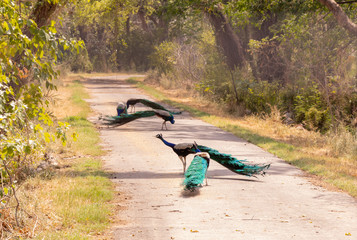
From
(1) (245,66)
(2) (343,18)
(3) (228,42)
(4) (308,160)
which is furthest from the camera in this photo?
(3) (228,42)

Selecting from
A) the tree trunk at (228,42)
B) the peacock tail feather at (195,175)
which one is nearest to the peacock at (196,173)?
the peacock tail feather at (195,175)

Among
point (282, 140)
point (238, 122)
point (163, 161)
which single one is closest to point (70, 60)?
point (238, 122)

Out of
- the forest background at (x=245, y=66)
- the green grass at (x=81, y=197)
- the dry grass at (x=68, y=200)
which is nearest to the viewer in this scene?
the dry grass at (x=68, y=200)

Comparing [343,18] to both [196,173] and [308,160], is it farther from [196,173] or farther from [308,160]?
[196,173]

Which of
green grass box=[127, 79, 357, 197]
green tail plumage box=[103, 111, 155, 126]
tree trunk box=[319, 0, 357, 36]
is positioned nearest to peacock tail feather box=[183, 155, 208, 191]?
green grass box=[127, 79, 357, 197]

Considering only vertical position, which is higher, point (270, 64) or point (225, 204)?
point (270, 64)

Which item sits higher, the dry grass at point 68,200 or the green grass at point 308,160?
the dry grass at point 68,200

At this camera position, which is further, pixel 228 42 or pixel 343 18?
pixel 228 42

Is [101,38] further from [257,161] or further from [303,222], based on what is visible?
[303,222]

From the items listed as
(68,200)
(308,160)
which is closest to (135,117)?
(308,160)

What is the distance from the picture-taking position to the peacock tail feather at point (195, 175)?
7.95m

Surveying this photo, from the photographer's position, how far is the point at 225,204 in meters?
7.76

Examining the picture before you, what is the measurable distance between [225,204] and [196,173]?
0.74 m

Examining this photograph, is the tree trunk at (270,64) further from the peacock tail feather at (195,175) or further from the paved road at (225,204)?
the peacock tail feather at (195,175)
